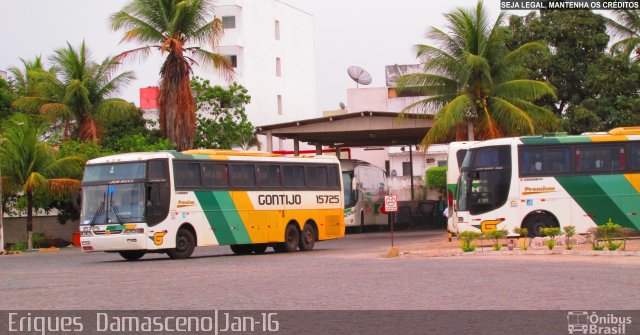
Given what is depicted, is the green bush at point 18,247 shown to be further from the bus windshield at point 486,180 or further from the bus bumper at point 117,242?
the bus windshield at point 486,180

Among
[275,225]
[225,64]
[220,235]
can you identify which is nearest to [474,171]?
[275,225]

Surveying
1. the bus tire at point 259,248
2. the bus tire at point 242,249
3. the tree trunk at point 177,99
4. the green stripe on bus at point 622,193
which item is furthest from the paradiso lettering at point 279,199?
the tree trunk at point 177,99

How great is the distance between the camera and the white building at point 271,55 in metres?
71.1

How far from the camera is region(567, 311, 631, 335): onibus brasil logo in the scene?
9.97 m

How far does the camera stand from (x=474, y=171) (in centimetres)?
3212

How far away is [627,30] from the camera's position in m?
46.7

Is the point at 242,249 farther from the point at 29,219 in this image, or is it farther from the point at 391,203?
the point at 29,219

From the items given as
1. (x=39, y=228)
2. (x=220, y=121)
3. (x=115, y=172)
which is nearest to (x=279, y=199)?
(x=115, y=172)

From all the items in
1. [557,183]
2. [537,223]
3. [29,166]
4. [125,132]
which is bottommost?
[537,223]

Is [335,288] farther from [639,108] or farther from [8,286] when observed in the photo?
[639,108]

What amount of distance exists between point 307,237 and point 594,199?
9129 millimetres

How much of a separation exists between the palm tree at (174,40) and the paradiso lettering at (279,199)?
1101 cm

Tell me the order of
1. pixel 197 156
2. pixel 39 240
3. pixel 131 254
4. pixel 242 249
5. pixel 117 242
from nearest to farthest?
1. pixel 117 242
2. pixel 197 156
3. pixel 131 254
4. pixel 242 249
5. pixel 39 240

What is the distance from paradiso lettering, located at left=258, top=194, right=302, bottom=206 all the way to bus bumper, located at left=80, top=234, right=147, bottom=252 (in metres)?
4.84
